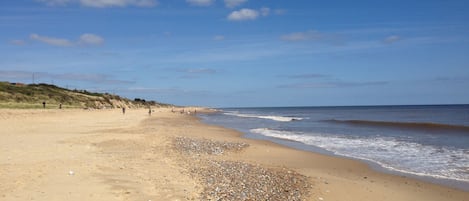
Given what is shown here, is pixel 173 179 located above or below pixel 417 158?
above

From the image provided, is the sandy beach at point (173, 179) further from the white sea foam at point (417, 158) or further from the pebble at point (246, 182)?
the white sea foam at point (417, 158)

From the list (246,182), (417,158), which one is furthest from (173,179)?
(417,158)

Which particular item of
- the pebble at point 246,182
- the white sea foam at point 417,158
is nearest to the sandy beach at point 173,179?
the pebble at point 246,182

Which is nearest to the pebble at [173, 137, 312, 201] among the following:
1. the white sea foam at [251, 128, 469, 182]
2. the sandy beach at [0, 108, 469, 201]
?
the sandy beach at [0, 108, 469, 201]

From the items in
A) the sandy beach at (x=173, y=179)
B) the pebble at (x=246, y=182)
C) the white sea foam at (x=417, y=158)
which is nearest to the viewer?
the sandy beach at (x=173, y=179)

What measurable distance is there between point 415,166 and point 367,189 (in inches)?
201

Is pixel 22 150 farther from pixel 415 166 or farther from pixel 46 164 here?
pixel 415 166

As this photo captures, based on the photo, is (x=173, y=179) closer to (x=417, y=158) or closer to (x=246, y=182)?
(x=246, y=182)

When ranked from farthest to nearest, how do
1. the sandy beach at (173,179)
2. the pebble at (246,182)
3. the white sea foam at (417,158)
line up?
the white sea foam at (417,158)
the pebble at (246,182)
the sandy beach at (173,179)

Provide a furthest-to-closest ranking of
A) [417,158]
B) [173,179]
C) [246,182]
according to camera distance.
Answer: [417,158], [246,182], [173,179]

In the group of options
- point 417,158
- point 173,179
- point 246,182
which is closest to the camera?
point 173,179

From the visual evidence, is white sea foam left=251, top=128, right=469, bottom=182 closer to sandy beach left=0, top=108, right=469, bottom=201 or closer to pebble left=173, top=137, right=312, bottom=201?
sandy beach left=0, top=108, right=469, bottom=201

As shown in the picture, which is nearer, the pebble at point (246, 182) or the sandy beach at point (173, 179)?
the sandy beach at point (173, 179)

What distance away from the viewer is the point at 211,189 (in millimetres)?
9000
